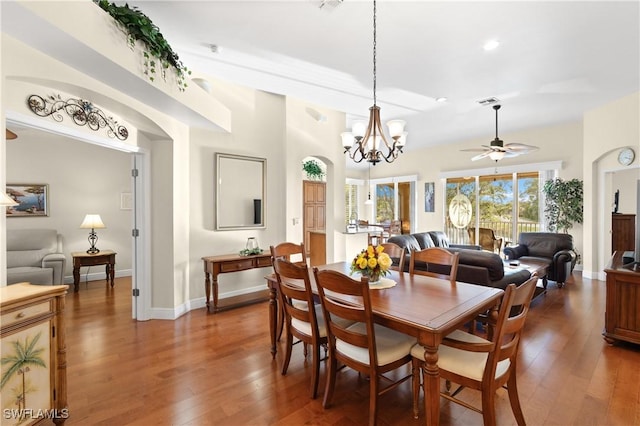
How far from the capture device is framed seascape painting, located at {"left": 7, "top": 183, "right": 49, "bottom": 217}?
491 cm

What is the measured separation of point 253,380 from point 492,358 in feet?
5.81

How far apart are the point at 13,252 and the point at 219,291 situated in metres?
3.36

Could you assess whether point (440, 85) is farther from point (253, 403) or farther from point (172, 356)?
point (172, 356)

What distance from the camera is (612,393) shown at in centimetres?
218

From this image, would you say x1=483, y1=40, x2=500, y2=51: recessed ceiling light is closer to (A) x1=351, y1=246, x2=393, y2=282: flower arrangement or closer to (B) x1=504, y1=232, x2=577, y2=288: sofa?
(A) x1=351, y1=246, x2=393, y2=282: flower arrangement

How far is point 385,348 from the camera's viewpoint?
1852 millimetres

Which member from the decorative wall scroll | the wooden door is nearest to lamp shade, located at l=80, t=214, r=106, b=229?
the decorative wall scroll

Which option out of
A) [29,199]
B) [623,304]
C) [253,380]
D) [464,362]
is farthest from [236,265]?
[623,304]

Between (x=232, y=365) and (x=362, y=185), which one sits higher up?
(x=362, y=185)

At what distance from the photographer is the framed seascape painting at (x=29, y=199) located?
16.1 ft

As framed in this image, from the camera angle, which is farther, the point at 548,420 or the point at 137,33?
the point at 137,33

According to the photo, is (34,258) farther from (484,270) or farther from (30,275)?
(484,270)

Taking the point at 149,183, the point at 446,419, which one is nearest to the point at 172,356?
the point at 149,183

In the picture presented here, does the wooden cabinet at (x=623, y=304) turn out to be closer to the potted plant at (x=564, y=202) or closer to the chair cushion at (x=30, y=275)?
the potted plant at (x=564, y=202)
